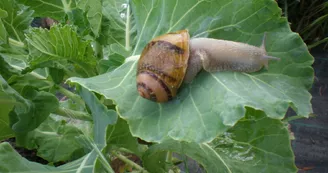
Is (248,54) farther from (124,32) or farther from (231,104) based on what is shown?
(124,32)

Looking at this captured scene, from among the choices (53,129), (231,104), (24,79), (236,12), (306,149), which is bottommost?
(306,149)

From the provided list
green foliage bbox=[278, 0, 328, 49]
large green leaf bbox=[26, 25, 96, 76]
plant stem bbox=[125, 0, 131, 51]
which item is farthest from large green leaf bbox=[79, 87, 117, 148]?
green foliage bbox=[278, 0, 328, 49]

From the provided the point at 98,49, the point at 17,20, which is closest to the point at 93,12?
the point at 98,49

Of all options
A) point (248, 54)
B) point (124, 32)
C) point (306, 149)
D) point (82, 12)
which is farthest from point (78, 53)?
point (306, 149)

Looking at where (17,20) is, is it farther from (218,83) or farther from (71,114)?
(218,83)

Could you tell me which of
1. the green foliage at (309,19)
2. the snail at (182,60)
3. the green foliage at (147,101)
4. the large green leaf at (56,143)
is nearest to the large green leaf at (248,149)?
the green foliage at (147,101)

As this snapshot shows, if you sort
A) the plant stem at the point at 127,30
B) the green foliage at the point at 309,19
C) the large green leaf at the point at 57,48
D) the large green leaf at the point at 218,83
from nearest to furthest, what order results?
the large green leaf at the point at 218,83 < the large green leaf at the point at 57,48 < the plant stem at the point at 127,30 < the green foliage at the point at 309,19

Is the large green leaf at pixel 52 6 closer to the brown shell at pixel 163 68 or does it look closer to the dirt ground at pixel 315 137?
the brown shell at pixel 163 68

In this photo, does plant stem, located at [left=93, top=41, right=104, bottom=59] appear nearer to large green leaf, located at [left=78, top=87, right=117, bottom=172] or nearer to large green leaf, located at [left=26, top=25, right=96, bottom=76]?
large green leaf, located at [left=26, top=25, right=96, bottom=76]
